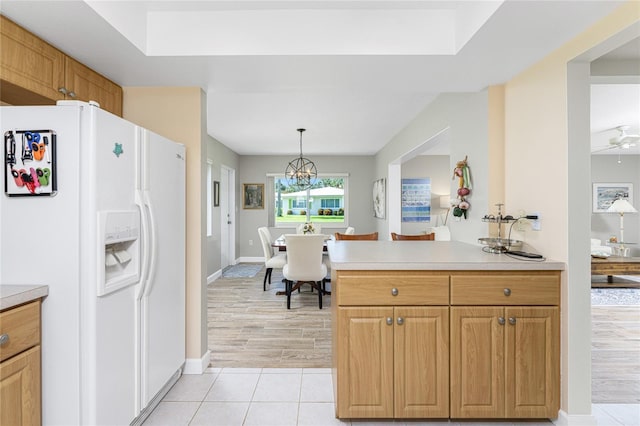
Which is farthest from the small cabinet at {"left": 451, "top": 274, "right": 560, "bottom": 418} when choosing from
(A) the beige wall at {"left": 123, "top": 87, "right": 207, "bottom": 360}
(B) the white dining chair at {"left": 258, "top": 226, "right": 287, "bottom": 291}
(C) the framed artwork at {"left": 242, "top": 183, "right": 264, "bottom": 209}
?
(C) the framed artwork at {"left": 242, "top": 183, "right": 264, "bottom": 209}

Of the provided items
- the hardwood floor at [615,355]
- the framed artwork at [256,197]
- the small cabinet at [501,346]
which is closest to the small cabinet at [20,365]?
the small cabinet at [501,346]

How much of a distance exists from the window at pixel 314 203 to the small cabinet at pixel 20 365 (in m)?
6.27

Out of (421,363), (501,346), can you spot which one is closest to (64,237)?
(421,363)

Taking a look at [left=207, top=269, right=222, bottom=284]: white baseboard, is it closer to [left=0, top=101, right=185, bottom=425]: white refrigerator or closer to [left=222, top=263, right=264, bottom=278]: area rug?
[left=222, top=263, right=264, bottom=278]: area rug

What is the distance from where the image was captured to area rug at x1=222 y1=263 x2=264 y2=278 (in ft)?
19.7

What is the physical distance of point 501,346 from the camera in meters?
1.80

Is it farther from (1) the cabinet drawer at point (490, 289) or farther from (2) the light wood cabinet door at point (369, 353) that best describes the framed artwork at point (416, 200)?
(2) the light wood cabinet door at point (369, 353)

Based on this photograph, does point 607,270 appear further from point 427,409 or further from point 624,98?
point 427,409

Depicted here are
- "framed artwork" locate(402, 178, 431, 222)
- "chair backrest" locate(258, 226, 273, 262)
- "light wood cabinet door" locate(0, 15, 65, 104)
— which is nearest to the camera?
"light wood cabinet door" locate(0, 15, 65, 104)

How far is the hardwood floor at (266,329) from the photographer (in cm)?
273

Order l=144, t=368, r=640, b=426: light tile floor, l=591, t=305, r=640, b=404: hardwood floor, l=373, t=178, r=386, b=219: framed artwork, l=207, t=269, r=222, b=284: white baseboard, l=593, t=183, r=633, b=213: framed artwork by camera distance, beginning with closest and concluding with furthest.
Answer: l=144, t=368, r=640, b=426: light tile floor → l=591, t=305, r=640, b=404: hardwood floor → l=207, t=269, r=222, b=284: white baseboard → l=373, t=178, r=386, b=219: framed artwork → l=593, t=183, r=633, b=213: framed artwork

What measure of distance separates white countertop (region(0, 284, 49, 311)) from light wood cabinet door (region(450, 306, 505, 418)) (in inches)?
78.7

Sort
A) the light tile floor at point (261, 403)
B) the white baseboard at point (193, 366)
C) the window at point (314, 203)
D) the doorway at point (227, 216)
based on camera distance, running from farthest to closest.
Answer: the window at point (314, 203), the doorway at point (227, 216), the white baseboard at point (193, 366), the light tile floor at point (261, 403)

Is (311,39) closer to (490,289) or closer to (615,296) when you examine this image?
(490,289)
